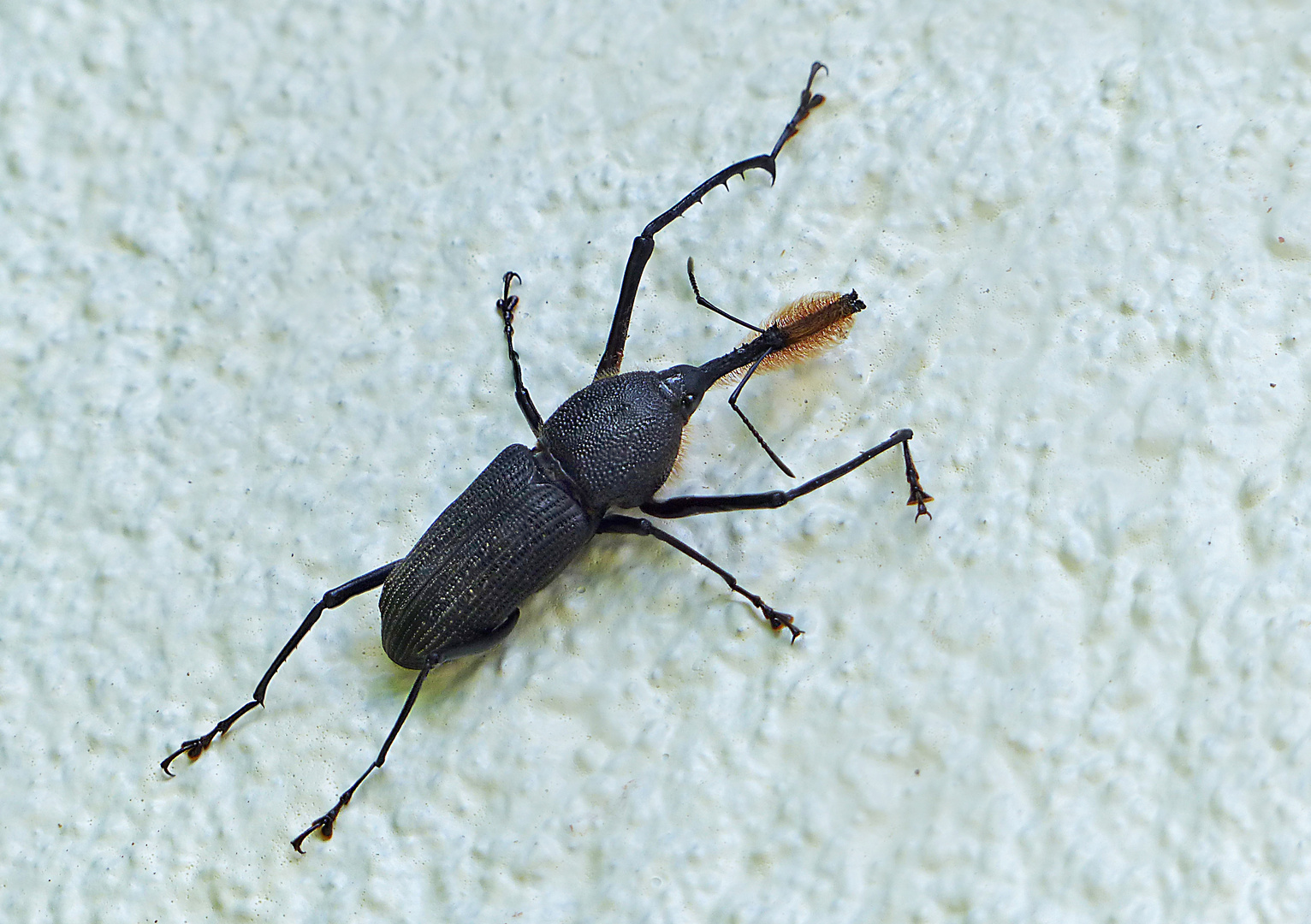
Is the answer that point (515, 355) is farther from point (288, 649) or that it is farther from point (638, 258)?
point (288, 649)

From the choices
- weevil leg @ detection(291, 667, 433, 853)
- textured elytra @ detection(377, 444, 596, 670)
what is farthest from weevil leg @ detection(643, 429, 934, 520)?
weevil leg @ detection(291, 667, 433, 853)

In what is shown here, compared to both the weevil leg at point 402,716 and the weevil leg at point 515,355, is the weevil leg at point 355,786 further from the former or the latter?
the weevil leg at point 515,355

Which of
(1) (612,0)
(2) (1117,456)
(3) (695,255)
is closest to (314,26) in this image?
(1) (612,0)

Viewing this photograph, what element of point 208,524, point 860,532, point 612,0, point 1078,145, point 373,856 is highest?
point 612,0

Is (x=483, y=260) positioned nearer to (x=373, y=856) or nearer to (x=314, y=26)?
(x=314, y=26)

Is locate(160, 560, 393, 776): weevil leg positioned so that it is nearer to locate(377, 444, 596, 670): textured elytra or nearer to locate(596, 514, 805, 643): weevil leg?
locate(377, 444, 596, 670): textured elytra

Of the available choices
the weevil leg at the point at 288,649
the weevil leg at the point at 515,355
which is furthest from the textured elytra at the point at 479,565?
the weevil leg at the point at 515,355

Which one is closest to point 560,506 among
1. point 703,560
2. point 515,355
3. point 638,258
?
point 703,560

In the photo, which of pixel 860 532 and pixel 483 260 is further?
pixel 483 260
